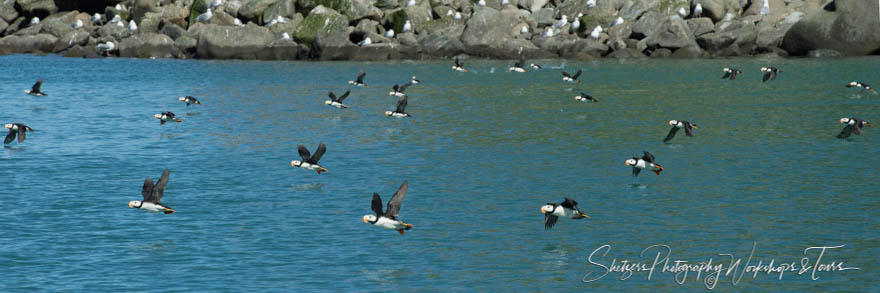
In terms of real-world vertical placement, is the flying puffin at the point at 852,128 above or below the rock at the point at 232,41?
below

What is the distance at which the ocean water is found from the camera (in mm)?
20766

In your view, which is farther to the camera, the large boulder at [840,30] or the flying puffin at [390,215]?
the large boulder at [840,30]

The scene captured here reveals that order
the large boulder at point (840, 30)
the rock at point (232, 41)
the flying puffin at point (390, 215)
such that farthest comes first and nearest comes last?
the rock at point (232, 41), the large boulder at point (840, 30), the flying puffin at point (390, 215)

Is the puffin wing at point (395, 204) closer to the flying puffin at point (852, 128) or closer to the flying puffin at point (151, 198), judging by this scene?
the flying puffin at point (151, 198)

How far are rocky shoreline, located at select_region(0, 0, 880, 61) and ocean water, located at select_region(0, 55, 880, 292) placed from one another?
78.5ft

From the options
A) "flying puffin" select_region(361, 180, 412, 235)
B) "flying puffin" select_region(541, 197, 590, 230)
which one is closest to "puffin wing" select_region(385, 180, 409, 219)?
"flying puffin" select_region(361, 180, 412, 235)

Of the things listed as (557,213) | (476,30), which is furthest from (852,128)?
(476,30)

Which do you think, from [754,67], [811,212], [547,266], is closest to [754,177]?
[811,212]

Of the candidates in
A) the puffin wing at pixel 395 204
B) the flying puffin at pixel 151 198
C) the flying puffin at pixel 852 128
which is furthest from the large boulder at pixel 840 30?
the flying puffin at pixel 151 198

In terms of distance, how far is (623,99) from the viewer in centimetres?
5362

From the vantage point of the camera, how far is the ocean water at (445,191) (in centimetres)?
2077

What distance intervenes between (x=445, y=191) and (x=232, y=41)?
58088mm

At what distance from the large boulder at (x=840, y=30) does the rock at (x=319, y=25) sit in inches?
1439

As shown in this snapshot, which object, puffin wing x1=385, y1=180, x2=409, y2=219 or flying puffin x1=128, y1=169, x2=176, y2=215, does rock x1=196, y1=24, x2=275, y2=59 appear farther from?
puffin wing x1=385, y1=180, x2=409, y2=219
